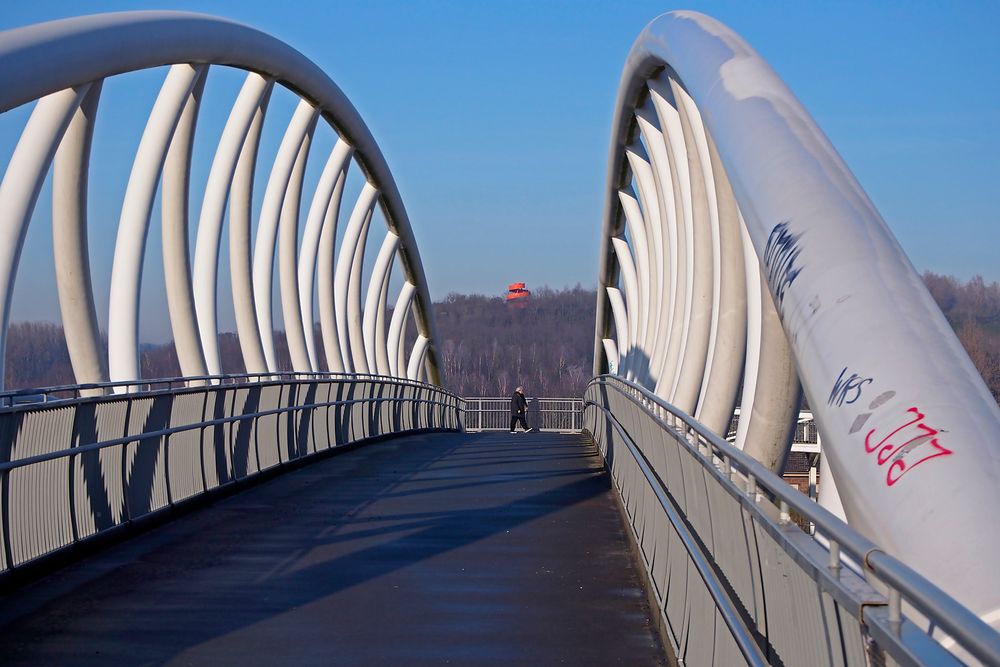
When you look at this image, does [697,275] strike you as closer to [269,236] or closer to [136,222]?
[136,222]

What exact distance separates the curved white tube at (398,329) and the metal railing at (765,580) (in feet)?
102

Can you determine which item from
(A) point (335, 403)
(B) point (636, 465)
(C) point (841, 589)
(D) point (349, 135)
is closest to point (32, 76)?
(B) point (636, 465)

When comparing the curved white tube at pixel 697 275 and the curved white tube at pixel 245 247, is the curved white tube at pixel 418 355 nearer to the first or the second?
the curved white tube at pixel 245 247

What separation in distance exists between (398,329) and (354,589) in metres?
32.2

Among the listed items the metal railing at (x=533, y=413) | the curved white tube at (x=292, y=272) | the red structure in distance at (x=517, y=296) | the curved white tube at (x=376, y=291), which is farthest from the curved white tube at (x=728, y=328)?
the red structure in distance at (x=517, y=296)

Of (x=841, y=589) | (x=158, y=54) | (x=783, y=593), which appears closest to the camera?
(x=841, y=589)

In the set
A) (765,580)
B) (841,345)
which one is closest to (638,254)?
(841,345)

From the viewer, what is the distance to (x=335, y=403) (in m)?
19.3

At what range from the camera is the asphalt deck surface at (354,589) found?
22.1 feet

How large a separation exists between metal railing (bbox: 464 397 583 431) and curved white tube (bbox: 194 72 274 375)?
1364 inches

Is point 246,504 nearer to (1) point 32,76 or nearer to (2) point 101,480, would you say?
(2) point 101,480

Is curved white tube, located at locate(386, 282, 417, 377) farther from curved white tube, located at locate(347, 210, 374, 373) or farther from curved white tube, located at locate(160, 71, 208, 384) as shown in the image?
curved white tube, located at locate(160, 71, 208, 384)

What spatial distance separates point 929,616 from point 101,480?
8490mm

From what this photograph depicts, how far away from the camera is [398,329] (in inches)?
1593
